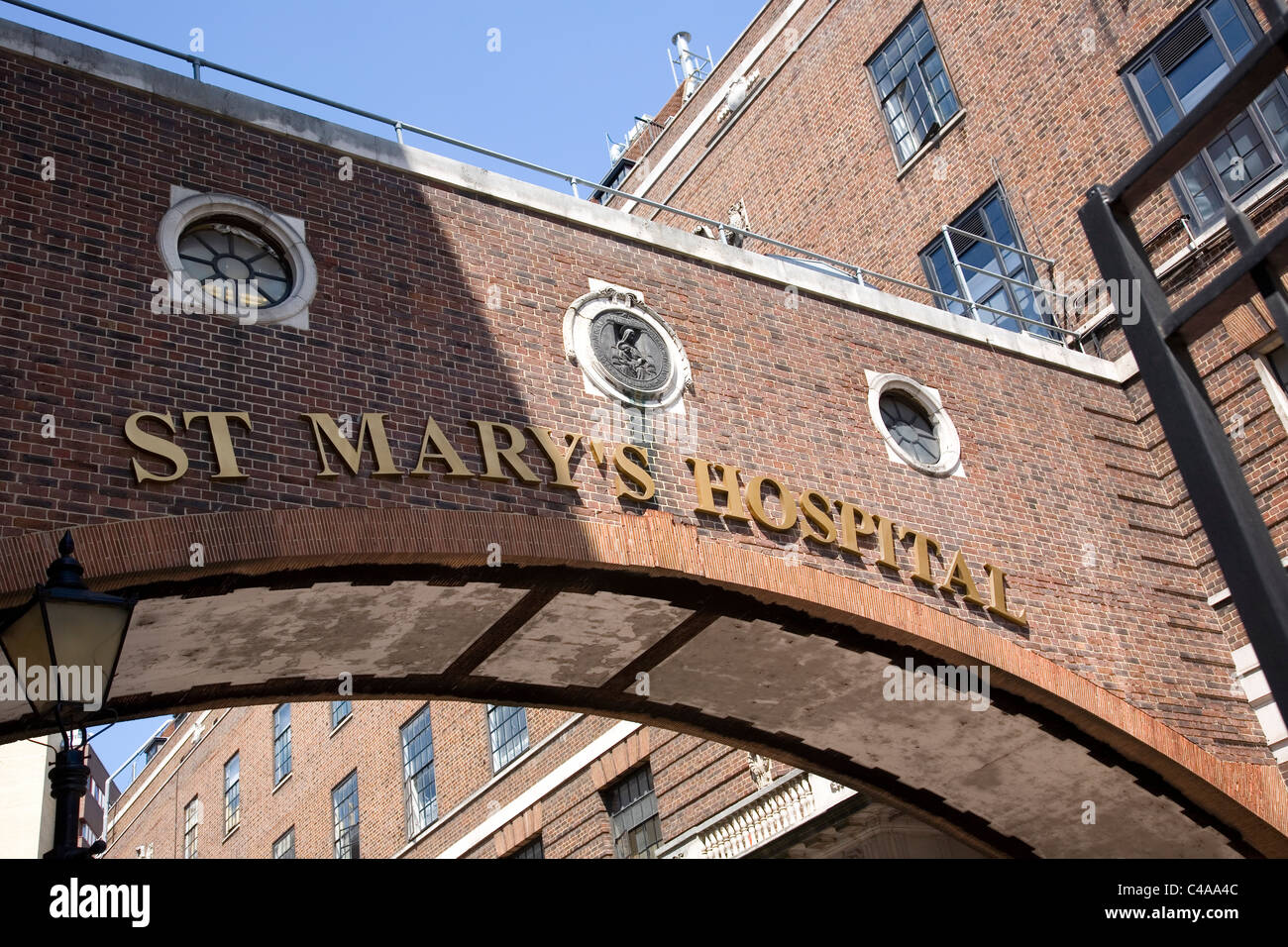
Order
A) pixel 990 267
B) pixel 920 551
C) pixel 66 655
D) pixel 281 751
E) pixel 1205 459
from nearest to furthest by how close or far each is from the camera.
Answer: pixel 1205 459 → pixel 66 655 → pixel 920 551 → pixel 990 267 → pixel 281 751

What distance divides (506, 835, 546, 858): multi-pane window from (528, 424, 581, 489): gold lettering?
11.9m

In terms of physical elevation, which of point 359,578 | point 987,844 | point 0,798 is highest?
point 0,798

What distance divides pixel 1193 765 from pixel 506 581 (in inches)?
288

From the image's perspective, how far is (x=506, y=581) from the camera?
10102 mm

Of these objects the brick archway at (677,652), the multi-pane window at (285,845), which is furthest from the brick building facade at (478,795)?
the brick archway at (677,652)

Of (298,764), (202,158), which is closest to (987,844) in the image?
(202,158)

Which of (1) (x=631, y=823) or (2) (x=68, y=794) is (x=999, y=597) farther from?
(2) (x=68, y=794)

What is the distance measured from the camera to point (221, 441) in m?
8.79

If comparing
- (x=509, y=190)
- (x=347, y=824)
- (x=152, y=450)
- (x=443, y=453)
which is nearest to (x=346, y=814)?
(x=347, y=824)

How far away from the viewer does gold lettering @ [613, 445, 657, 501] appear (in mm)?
10578

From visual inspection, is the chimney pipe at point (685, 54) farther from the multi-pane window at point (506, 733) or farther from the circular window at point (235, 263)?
the circular window at point (235, 263)

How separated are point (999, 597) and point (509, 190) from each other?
19.7ft

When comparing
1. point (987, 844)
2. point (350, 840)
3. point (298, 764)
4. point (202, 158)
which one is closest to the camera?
point (202, 158)
